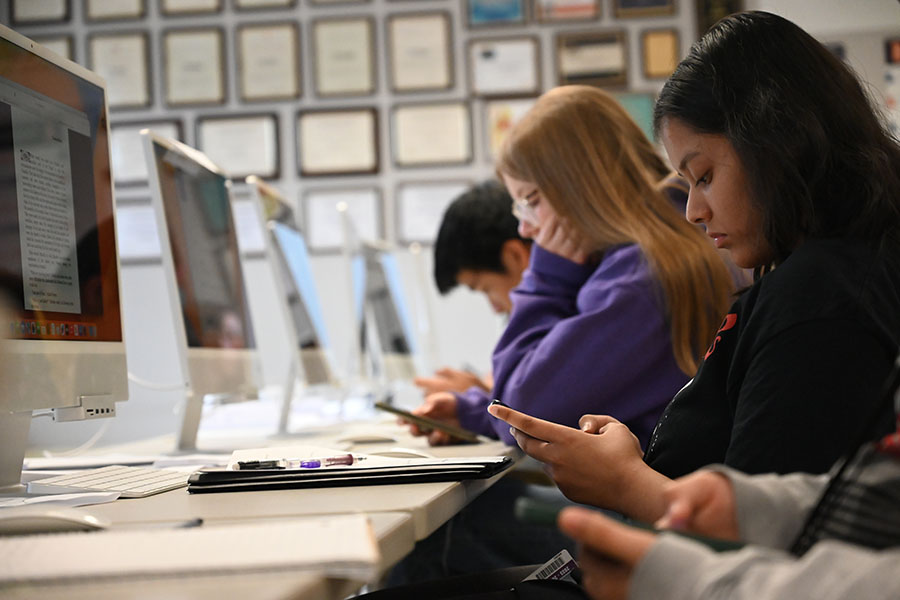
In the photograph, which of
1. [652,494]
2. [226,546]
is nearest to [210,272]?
[652,494]

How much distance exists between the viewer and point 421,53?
4199mm

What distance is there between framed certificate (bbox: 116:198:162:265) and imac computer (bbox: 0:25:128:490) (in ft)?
10.3

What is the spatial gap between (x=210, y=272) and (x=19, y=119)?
2.04 ft

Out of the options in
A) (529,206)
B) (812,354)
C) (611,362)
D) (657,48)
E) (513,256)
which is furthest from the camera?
(657,48)

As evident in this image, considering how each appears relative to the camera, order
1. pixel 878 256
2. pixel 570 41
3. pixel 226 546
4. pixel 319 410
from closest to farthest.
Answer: pixel 226 546, pixel 878 256, pixel 319 410, pixel 570 41

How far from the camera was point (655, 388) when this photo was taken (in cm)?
132

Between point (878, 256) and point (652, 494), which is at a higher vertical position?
point (878, 256)

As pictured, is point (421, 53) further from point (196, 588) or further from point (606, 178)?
point (196, 588)

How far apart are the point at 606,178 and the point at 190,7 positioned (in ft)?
10.9

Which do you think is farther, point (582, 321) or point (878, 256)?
point (582, 321)

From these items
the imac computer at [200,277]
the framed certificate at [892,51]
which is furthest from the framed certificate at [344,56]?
the imac computer at [200,277]

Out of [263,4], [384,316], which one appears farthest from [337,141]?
[384,316]

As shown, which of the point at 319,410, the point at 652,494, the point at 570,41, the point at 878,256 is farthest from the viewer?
the point at 570,41

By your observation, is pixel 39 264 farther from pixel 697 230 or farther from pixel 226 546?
pixel 697 230
